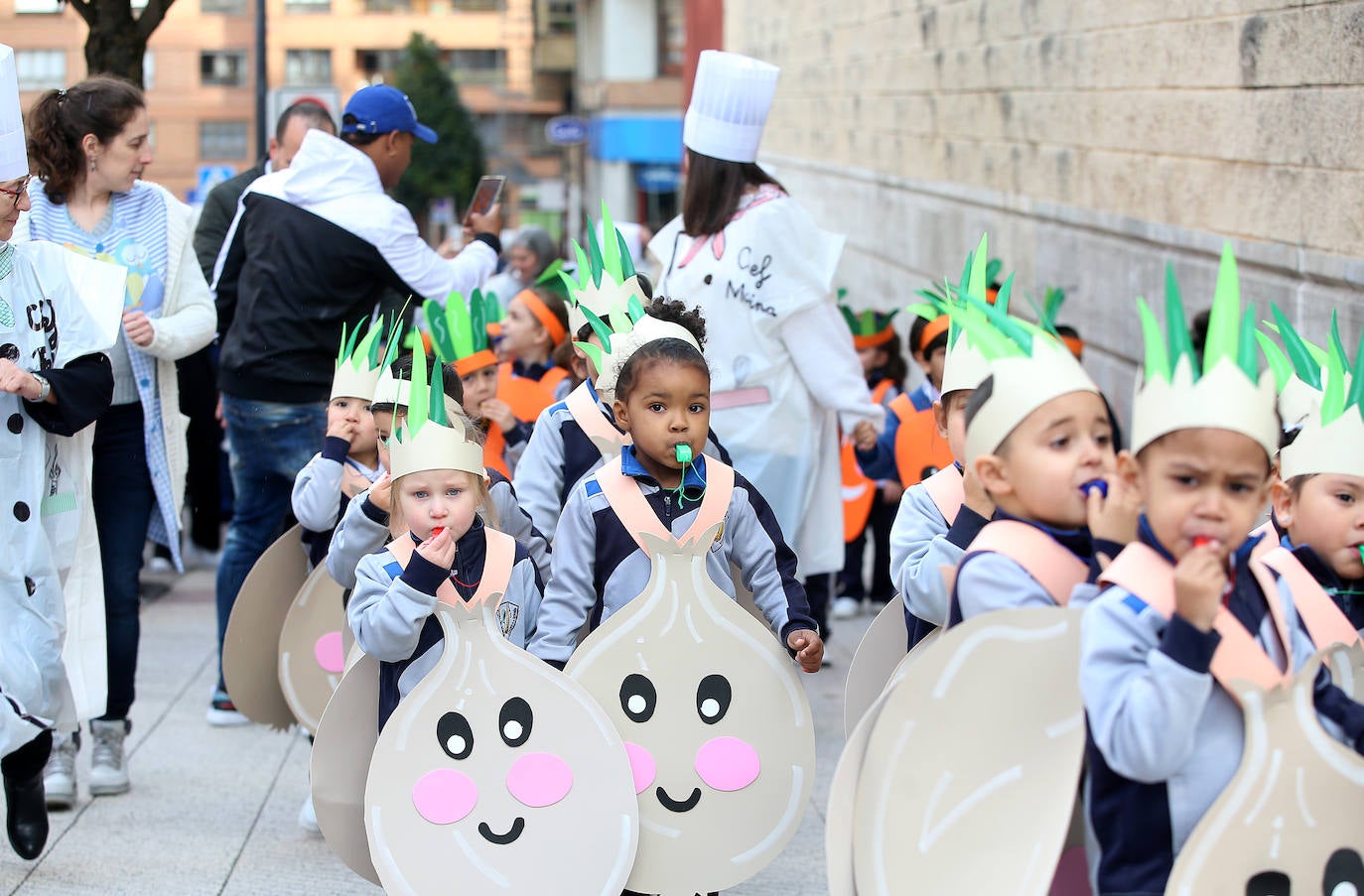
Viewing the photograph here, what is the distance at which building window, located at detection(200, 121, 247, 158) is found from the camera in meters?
25.2

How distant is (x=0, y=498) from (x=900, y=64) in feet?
29.7

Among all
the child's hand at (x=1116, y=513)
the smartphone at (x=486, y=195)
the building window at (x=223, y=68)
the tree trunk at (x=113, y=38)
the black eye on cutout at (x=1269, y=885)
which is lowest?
the black eye on cutout at (x=1269, y=885)

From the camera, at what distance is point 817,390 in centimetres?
570

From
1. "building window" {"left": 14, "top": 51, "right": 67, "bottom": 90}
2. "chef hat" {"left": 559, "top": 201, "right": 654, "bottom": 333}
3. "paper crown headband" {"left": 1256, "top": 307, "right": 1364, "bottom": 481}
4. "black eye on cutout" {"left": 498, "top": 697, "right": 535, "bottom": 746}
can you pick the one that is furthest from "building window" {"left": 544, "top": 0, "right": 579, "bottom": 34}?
"paper crown headband" {"left": 1256, "top": 307, "right": 1364, "bottom": 481}

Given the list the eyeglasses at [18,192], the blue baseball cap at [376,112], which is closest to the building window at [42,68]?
the blue baseball cap at [376,112]

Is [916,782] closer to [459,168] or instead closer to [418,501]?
[418,501]

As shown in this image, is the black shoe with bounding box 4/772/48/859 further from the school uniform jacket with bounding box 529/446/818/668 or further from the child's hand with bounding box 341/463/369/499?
the school uniform jacket with bounding box 529/446/818/668

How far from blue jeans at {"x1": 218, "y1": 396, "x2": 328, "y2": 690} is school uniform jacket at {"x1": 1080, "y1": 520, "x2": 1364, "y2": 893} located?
367 cm

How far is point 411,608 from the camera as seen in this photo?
139 inches

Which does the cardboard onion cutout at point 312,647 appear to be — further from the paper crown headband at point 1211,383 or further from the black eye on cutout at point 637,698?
the paper crown headband at point 1211,383

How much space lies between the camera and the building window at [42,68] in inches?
563

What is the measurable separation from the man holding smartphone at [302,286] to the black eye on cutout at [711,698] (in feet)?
8.16

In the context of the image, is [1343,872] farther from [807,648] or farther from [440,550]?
[440,550]

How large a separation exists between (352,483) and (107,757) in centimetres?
143
